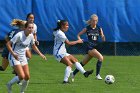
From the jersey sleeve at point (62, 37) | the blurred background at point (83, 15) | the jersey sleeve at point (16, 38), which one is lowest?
the blurred background at point (83, 15)

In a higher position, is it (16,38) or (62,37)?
(16,38)

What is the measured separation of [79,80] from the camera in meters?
15.7

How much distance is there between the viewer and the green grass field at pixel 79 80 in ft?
43.5

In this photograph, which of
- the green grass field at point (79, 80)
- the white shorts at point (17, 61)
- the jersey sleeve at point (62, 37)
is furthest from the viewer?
the jersey sleeve at point (62, 37)

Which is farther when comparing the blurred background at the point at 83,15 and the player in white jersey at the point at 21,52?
the blurred background at the point at 83,15

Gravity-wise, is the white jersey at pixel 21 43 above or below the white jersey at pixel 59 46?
above

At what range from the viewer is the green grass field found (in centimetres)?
1325

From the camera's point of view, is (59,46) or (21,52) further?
(59,46)

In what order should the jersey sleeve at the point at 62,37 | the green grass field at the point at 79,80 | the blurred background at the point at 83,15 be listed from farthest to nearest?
the blurred background at the point at 83,15
the jersey sleeve at the point at 62,37
the green grass field at the point at 79,80

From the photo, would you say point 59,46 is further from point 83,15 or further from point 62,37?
point 83,15

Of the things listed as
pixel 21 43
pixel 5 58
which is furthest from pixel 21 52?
pixel 5 58

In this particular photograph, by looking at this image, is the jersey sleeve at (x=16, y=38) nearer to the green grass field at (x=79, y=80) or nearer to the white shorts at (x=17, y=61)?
the white shorts at (x=17, y=61)

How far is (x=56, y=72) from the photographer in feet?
59.9

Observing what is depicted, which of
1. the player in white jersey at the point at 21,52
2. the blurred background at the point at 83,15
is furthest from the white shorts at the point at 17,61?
the blurred background at the point at 83,15
